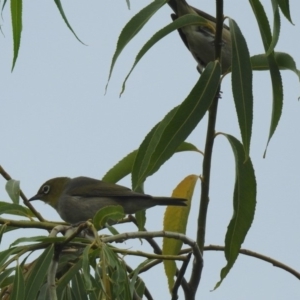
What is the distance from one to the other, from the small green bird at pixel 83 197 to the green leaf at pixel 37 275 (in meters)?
2.94

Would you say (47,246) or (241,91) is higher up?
(241,91)

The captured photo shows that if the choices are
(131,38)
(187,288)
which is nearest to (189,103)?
(131,38)

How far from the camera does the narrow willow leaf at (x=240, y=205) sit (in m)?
3.02

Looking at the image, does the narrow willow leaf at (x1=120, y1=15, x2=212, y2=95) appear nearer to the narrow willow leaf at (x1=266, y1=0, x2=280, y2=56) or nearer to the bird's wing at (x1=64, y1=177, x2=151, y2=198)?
the narrow willow leaf at (x1=266, y1=0, x2=280, y2=56)

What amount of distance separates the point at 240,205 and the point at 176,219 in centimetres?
43

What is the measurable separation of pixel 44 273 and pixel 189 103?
0.79m

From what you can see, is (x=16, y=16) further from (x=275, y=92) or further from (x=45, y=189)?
(x=45, y=189)

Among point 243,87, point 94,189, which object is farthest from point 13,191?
point 94,189

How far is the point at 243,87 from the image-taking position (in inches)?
110

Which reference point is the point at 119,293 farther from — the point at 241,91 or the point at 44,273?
the point at 241,91

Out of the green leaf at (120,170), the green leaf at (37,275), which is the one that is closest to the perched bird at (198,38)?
the green leaf at (120,170)

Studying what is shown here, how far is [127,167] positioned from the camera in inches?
140

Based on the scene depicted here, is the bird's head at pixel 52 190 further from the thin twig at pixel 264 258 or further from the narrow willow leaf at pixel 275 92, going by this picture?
the narrow willow leaf at pixel 275 92

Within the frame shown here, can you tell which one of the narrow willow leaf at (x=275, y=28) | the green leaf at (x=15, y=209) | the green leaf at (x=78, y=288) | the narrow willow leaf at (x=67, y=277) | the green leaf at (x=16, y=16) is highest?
the green leaf at (x=16, y=16)
